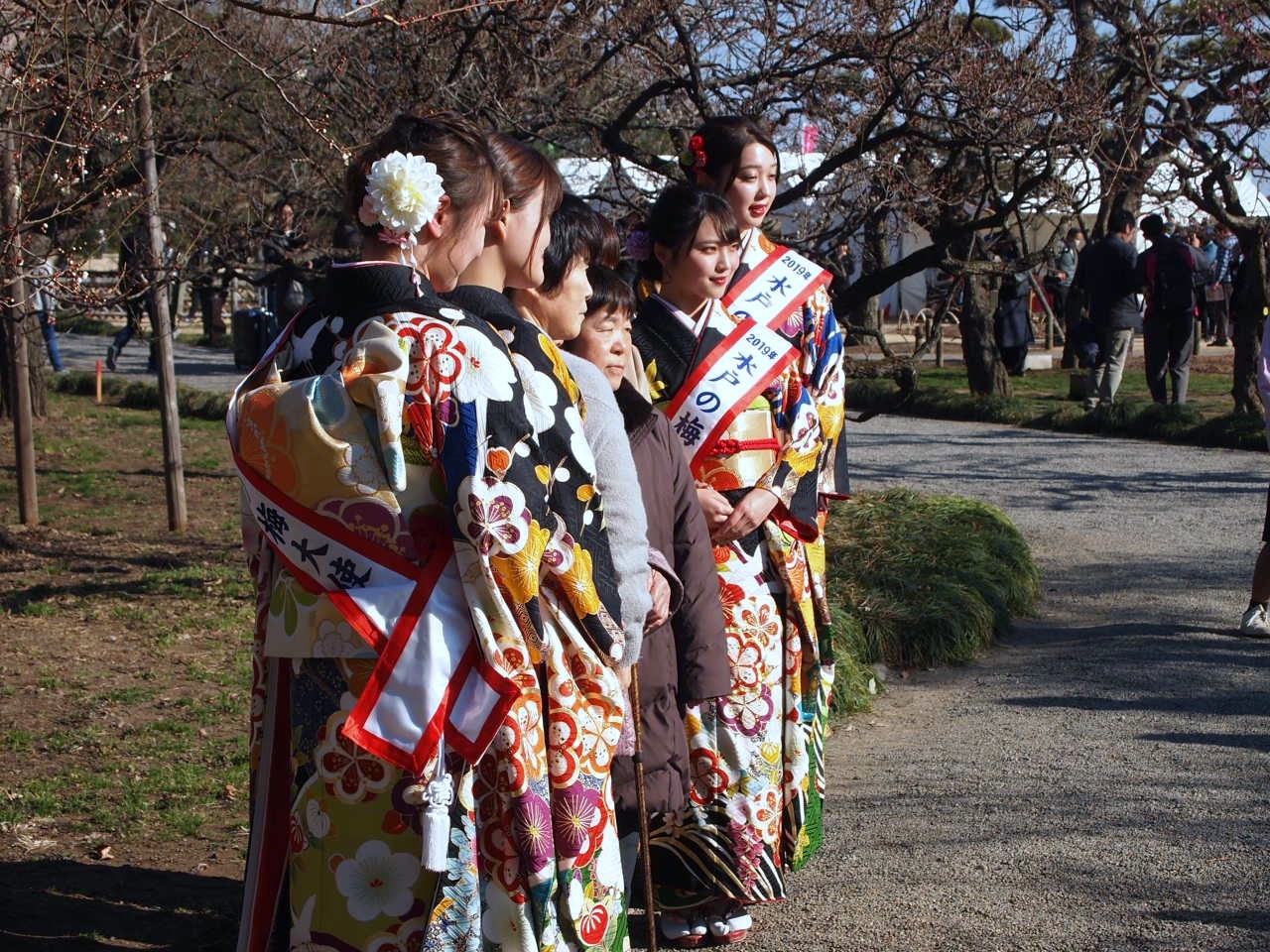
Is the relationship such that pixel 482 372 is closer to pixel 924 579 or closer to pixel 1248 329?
pixel 924 579

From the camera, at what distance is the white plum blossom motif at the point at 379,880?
7.36 ft

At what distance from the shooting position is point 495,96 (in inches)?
248

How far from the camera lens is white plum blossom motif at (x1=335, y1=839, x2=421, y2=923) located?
2.24 meters

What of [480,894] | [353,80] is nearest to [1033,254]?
[353,80]

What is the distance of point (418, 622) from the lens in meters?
2.19

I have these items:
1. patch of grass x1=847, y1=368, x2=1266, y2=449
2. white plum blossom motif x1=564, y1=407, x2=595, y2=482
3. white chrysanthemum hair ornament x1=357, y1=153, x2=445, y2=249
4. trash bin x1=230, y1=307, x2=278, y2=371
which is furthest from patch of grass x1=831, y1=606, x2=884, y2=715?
trash bin x1=230, y1=307, x2=278, y2=371

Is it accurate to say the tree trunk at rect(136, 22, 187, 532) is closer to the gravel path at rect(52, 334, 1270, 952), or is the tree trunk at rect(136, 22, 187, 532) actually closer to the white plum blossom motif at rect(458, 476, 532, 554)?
the gravel path at rect(52, 334, 1270, 952)

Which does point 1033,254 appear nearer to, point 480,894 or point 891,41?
point 891,41

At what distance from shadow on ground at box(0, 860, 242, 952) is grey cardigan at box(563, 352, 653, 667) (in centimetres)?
165

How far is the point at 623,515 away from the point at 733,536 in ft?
3.85

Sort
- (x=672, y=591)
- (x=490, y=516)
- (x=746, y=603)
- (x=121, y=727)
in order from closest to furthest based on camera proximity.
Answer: (x=490, y=516) → (x=672, y=591) → (x=746, y=603) → (x=121, y=727)

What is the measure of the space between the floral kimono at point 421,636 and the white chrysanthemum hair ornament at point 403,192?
0.27 ft

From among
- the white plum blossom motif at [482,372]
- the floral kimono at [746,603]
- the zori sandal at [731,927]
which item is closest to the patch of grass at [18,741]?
the floral kimono at [746,603]

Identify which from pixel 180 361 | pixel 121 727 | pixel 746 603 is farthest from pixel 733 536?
pixel 180 361
